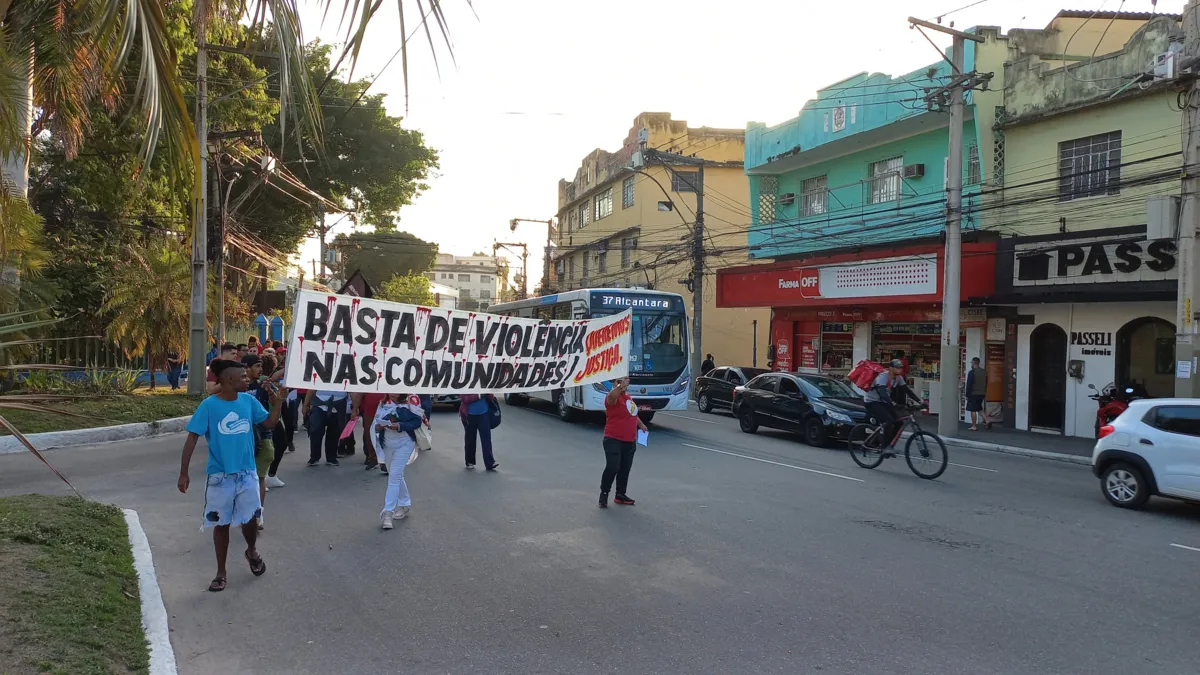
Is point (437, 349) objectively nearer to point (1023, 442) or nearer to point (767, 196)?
point (1023, 442)

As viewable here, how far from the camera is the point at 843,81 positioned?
80.4ft

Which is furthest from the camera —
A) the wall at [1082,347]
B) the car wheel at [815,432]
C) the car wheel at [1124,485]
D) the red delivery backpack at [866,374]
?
the wall at [1082,347]

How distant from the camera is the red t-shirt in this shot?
920cm

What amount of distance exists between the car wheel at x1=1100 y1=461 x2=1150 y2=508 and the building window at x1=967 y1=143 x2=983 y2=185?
12563 mm

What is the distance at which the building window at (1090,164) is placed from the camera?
1806 centimetres

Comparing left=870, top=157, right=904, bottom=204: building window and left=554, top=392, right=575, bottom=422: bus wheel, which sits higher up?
left=870, top=157, right=904, bottom=204: building window

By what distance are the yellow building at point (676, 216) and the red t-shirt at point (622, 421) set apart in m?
27.5

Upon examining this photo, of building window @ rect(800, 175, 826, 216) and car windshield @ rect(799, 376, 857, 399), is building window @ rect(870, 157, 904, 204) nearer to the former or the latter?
building window @ rect(800, 175, 826, 216)

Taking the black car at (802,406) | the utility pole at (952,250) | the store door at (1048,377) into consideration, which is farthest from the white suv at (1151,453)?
the store door at (1048,377)

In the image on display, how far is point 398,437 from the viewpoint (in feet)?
27.6

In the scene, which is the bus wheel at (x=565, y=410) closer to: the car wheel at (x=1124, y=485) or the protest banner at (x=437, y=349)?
the protest banner at (x=437, y=349)

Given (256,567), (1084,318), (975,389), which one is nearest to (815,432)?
(975,389)

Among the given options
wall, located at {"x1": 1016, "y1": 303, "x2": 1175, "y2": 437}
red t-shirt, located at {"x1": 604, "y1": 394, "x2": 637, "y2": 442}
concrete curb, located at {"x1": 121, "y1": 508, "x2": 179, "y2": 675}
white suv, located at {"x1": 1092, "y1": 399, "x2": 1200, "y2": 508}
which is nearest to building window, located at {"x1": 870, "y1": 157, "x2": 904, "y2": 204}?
wall, located at {"x1": 1016, "y1": 303, "x2": 1175, "y2": 437}

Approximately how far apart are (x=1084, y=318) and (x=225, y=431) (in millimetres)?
18944
